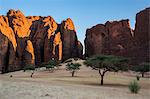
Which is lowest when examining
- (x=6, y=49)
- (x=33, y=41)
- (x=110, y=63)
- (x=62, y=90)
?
(x=62, y=90)

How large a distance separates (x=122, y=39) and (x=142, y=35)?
36.7 ft

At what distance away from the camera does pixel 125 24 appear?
346 feet

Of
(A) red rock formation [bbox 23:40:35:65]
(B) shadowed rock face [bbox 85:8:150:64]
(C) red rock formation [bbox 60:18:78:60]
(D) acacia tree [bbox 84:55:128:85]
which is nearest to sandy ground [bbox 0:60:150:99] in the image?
(D) acacia tree [bbox 84:55:128:85]

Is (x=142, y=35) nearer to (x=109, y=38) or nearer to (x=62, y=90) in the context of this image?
(x=109, y=38)

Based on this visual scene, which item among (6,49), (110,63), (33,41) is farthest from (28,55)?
(110,63)

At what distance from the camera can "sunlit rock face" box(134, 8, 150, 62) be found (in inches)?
3519

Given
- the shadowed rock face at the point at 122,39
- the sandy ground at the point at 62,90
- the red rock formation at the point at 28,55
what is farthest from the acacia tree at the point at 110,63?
the red rock formation at the point at 28,55

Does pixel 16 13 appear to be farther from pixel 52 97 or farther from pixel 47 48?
pixel 52 97

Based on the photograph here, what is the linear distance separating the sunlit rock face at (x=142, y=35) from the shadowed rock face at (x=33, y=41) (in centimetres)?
2813

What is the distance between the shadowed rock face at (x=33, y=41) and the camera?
344 feet

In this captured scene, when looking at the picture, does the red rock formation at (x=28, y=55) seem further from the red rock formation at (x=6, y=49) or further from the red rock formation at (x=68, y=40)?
the red rock formation at (x=68, y=40)

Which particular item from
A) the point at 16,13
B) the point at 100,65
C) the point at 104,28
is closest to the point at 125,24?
the point at 104,28

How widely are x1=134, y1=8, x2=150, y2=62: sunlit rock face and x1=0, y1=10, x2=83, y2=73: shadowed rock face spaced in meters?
28.1

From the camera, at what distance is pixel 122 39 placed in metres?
103
